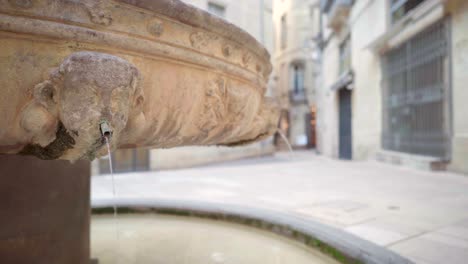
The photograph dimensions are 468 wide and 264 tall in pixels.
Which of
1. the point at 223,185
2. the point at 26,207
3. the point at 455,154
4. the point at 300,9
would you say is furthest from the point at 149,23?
the point at 300,9

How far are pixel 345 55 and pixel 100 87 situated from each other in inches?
493

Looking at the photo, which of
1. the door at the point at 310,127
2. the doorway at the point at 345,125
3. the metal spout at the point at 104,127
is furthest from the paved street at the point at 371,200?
the door at the point at 310,127

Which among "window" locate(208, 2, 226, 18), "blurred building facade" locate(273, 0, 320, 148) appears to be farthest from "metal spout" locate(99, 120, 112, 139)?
"blurred building facade" locate(273, 0, 320, 148)

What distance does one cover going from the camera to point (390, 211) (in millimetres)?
3150

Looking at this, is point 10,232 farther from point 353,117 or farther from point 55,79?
point 353,117

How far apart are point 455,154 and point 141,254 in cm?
591

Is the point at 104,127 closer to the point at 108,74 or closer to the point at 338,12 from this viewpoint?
the point at 108,74

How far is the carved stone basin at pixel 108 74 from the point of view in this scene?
790 mm

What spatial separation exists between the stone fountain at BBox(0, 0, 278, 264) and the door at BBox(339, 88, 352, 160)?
10665 mm

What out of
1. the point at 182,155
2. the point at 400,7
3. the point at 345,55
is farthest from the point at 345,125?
the point at 182,155

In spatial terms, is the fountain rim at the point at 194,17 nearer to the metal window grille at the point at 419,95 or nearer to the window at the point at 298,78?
the metal window grille at the point at 419,95

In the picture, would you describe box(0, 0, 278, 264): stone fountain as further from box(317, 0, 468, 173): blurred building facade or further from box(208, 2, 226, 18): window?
box(317, 0, 468, 173): blurred building facade

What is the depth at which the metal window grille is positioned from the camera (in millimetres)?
6426

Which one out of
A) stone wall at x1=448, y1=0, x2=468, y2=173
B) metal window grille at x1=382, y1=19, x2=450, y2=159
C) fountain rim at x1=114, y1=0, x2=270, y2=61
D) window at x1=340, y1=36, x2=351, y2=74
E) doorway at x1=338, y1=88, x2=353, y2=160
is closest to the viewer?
fountain rim at x1=114, y1=0, x2=270, y2=61
